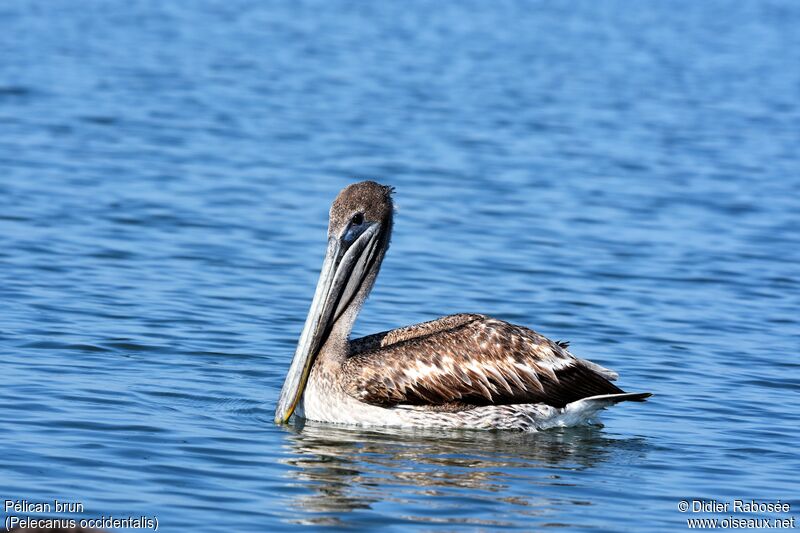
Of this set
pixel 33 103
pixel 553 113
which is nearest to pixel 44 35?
pixel 33 103

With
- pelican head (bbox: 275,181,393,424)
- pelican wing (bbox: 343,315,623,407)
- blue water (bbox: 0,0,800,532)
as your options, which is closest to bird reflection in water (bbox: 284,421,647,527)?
blue water (bbox: 0,0,800,532)

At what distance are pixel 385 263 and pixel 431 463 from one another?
18.5ft

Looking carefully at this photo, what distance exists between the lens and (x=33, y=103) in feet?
68.2

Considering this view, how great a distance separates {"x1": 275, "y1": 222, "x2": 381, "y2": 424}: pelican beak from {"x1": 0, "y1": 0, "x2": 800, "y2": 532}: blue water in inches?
14.0

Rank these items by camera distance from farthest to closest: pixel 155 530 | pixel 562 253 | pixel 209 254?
pixel 562 253, pixel 209 254, pixel 155 530

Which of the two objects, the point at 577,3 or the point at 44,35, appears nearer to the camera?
the point at 44,35

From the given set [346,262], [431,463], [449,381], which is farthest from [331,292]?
[431,463]

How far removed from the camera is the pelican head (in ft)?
29.5

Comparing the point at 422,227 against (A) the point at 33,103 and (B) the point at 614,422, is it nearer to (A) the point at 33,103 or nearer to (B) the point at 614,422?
(B) the point at 614,422

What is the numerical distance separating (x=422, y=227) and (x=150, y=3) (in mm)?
22565

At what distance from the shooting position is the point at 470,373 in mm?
8836

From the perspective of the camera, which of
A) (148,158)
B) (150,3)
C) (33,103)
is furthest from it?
(150,3)

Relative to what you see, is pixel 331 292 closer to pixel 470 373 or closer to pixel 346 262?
pixel 346 262

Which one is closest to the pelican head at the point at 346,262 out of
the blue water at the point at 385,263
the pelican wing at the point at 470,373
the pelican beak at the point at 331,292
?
the pelican beak at the point at 331,292
